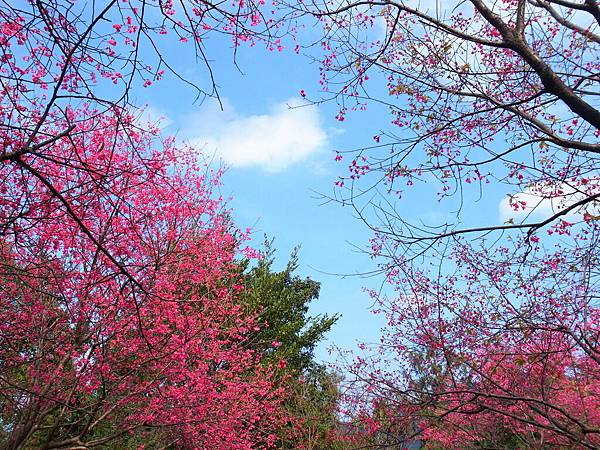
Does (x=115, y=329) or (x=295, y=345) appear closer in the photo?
(x=115, y=329)

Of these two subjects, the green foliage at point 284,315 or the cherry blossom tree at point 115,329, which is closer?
the cherry blossom tree at point 115,329

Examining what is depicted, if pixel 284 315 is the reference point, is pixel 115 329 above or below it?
below

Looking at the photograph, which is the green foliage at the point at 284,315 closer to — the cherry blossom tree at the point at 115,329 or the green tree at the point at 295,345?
the green tree at the point at 295,345

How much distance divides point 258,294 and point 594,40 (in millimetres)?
13650

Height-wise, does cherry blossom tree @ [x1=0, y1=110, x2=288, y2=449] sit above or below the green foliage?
below

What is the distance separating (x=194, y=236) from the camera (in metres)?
9.77

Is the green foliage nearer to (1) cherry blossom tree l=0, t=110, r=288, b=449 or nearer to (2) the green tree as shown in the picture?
(2) the green tree

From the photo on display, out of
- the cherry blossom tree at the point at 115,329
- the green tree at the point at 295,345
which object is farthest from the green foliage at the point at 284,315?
the cherry blossom tree at the point at 115,329

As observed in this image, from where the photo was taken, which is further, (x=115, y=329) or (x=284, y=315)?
(x=284, y=315)

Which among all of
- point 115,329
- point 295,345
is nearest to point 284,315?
point 295,345

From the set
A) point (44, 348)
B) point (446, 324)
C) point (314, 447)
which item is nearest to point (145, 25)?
point (446, 324)

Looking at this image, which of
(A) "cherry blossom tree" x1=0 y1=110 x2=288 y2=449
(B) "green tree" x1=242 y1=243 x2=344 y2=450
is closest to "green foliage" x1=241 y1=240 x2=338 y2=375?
(B) "green tree" x1=242 y1=243 x2=344 y2=450

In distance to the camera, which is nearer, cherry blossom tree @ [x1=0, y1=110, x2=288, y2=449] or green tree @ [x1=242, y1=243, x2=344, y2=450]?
cherry blossom tree @ [x1=0, y1=110, x2=288, y2=449]

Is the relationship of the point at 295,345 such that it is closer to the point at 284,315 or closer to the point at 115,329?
the point at 284,315
